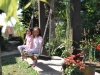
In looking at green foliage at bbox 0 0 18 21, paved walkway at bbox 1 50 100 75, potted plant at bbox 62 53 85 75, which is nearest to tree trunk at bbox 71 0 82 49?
paved walkway at bbox 1 50 100 75

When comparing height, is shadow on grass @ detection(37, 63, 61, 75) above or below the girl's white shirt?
below

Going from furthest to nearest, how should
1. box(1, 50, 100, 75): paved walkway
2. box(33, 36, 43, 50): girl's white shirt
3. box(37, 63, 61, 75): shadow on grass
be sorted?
box(33, 36, 43, 50): girl's white shirt
box(37, 63, 61, 75): shadow on grass
box(1, 50, 100, 75): paved walkway

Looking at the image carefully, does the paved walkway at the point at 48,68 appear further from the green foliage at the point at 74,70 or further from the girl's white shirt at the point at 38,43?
the green foliage at the point at 74,70

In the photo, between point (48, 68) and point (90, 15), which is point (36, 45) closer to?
point (48, 68)

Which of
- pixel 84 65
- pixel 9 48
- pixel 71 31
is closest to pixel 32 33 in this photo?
pixel 71 31

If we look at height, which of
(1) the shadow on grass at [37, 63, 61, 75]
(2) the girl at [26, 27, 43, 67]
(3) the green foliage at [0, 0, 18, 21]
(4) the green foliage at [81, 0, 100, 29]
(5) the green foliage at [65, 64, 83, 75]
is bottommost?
(1) the shadow on grass at [37, 63, 61, 75]

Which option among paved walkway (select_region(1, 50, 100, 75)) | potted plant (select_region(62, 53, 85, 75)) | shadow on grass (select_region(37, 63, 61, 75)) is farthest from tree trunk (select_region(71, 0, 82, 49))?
potted plant (select_region(62, 53, 85, 75))

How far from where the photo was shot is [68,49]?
725 centimetres

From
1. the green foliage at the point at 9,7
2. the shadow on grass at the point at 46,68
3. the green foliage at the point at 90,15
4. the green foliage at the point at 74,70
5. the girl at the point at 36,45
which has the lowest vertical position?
the shadow on grass at the point at 46,68

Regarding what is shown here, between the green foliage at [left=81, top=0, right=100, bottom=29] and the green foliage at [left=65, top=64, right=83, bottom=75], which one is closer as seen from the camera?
the green foliage at [left=65, top=64, right=83, bottom=75]

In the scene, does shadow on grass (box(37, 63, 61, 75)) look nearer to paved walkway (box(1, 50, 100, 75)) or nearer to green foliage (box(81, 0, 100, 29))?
paved walkway (box(1, 50, 100, 75))

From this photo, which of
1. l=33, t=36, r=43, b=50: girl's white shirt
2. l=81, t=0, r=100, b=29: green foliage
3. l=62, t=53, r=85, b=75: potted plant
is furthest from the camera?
l=81, t=0, r=100, b=29: green foliage

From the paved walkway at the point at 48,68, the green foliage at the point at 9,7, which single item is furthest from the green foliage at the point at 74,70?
the green foliage at the point at 9,7

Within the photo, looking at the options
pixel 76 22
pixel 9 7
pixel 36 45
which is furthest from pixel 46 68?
pixel 9 7
